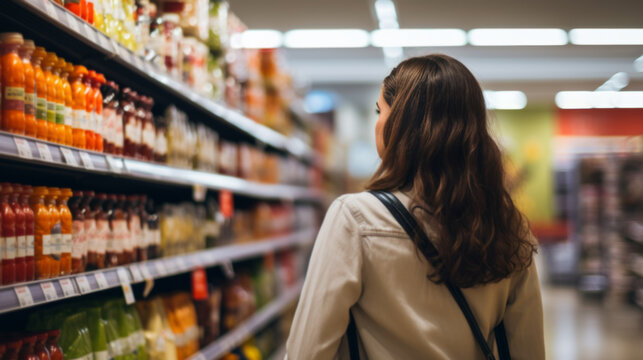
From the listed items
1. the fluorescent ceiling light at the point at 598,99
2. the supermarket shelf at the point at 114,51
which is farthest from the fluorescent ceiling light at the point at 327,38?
the fluorescent ceiling light at the point at 598,99

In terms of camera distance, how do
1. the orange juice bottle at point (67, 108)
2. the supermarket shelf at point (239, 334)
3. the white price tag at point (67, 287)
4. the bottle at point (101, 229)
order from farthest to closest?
the supermarket shelf at point (239, 334)
the bottle at point (101, 229)
the orange juice bottle at point (67, 108)
the white price tag at point (67, 287)

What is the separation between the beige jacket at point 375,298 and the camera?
1.40 meters

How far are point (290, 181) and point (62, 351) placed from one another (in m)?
4.21

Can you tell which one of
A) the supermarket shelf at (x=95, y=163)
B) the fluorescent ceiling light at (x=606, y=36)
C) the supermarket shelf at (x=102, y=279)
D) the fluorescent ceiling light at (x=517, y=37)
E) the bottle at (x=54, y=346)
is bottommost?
the bottle at (x=54, y=346)

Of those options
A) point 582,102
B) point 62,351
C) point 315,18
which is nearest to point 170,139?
point 62,351

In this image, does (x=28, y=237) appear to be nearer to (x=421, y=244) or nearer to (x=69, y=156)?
(x=69, y=156)

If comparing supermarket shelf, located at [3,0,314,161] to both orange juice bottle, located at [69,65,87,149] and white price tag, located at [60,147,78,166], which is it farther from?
white price tag, located at [60,147,78,166]

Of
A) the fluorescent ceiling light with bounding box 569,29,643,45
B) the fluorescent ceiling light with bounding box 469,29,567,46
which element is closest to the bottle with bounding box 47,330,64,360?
the fluorescent ceiling light with bounding box 469,29,567,46

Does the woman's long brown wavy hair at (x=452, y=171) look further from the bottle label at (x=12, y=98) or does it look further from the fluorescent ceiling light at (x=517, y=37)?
the fluorescent ceiling light at (x=517, y=37)

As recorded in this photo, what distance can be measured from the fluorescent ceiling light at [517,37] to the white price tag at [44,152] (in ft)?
24.5

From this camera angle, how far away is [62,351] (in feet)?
6.15

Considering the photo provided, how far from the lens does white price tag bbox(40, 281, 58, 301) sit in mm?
1635

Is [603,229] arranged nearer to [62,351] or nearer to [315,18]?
[315,18]

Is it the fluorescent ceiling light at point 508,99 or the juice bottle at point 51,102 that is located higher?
the fluorescent ceiling light at point 508,99
